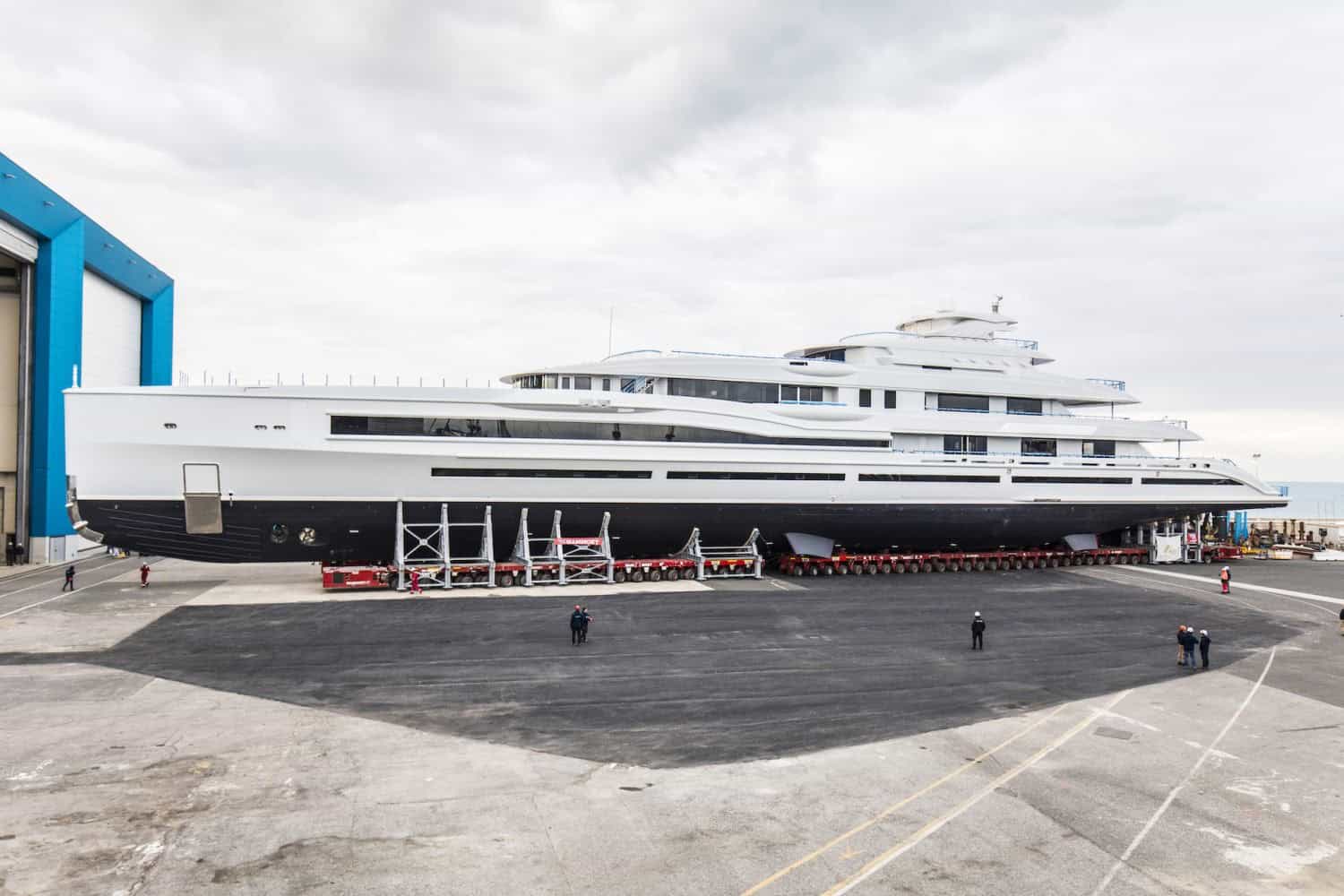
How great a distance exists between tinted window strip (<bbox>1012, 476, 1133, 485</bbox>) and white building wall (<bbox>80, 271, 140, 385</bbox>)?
37.6m

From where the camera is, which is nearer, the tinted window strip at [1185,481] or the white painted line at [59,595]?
the white painted line at [59,595]

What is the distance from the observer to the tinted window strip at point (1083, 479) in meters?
32.2

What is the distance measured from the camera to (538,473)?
25547 millimetres

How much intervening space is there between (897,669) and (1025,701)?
2.59 metres

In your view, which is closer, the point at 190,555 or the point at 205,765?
the point at 205,765

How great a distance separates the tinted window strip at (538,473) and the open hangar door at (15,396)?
18.3 meters

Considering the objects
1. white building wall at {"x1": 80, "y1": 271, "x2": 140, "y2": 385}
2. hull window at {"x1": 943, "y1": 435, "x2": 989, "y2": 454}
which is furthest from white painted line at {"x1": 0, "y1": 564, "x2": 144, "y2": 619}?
hull window at {"x1": 943, "y1": 435, "x2": 989, "y2": 454}

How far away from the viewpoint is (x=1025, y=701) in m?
14.0

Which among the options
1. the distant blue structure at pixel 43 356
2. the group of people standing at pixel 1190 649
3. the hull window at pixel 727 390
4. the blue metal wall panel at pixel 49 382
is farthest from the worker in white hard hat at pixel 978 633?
the distant blue structure at pixel 43 356

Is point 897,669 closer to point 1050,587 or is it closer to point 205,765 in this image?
point 205,765

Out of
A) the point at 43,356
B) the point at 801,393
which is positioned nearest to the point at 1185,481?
the point at 801,393

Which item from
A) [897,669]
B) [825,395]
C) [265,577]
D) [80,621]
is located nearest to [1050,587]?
[825,395]

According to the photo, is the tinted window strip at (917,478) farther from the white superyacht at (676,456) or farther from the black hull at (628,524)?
the black hull at (628,524)

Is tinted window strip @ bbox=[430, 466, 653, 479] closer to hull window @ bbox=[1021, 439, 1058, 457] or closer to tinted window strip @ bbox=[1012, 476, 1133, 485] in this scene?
tinted window strip @ bbox=[1012, 476, 1133, 485]
